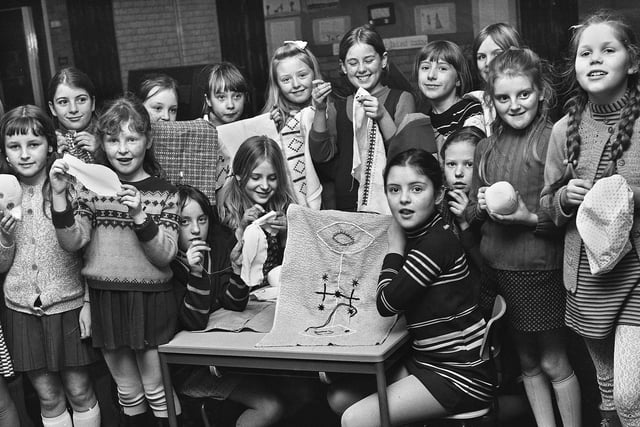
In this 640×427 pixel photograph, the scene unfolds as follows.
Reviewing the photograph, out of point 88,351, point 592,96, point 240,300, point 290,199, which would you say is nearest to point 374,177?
point 290,199

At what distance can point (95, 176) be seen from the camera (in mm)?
3660

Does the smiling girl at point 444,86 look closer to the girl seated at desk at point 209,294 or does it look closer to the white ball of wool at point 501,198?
the white ball of wool at point 501,198

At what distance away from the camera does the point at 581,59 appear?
3.29 m

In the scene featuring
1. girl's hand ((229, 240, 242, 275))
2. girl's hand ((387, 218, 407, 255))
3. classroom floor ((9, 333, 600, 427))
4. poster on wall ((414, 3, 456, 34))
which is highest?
poster on wall ((414, 3, 456, 34))

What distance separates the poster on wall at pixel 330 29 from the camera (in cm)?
578

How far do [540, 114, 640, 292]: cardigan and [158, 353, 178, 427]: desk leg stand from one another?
5.48ft

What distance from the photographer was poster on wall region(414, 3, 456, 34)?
18.1 feet

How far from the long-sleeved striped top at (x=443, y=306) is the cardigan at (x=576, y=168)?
1.27ft

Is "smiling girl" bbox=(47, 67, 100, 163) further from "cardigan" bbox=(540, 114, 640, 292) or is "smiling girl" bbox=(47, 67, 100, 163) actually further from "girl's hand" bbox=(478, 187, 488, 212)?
"cardigan" bbox=(540, 114, 640, 292)

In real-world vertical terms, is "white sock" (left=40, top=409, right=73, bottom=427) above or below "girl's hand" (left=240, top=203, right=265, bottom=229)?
below

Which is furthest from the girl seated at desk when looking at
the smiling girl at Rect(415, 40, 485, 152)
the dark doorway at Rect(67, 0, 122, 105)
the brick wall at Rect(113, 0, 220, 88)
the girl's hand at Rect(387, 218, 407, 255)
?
the dark doorway at Rect(67, 0, 122, 105)

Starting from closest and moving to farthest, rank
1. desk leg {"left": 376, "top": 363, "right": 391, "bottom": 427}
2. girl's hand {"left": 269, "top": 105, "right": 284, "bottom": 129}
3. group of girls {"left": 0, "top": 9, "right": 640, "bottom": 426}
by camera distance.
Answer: group of girls {"left": 0, "top": 9, "right": 640, "bottom": 426} < desk leg {"left": 376, "top": 363, "right": 391, "bottom": 427} < girl's hand {"left": 269, "top": 105, "right": 284, "bottom": 129}

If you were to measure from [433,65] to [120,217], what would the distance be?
158 cm

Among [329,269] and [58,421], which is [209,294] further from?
[58,421]
